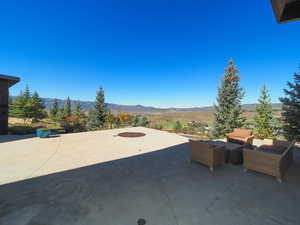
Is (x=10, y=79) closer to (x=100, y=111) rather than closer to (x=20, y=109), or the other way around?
(x=100, y=111)

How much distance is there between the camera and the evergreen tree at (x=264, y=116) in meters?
7.65

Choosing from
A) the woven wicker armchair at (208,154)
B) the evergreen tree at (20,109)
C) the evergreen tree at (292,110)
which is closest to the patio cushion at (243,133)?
the woven wicker armchair at (208,154)

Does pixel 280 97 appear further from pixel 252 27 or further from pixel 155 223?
pixel 155 223

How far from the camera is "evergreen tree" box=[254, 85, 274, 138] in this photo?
765cm

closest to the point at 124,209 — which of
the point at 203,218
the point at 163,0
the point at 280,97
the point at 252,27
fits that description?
the point at 203,218

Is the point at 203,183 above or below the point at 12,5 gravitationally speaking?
below

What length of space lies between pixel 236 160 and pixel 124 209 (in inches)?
123

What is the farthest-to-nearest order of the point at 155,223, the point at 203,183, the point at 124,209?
the point at 203,183 < the point at 124,209 < the point at 155,223

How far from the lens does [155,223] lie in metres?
A: 1.50

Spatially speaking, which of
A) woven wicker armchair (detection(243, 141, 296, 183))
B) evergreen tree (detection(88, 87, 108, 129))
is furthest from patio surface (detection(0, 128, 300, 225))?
evergreen tree (detection(88, 87, 108, 129))

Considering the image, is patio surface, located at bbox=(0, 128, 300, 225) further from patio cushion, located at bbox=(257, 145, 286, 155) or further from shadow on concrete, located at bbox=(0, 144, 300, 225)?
patio cushion, located at bbox=(257, 145, 286, 155)

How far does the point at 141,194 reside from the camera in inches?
81.0

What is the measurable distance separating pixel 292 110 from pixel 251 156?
556 centimetres

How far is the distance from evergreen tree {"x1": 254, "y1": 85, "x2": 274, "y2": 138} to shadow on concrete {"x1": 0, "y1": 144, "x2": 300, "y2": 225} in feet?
19.5
